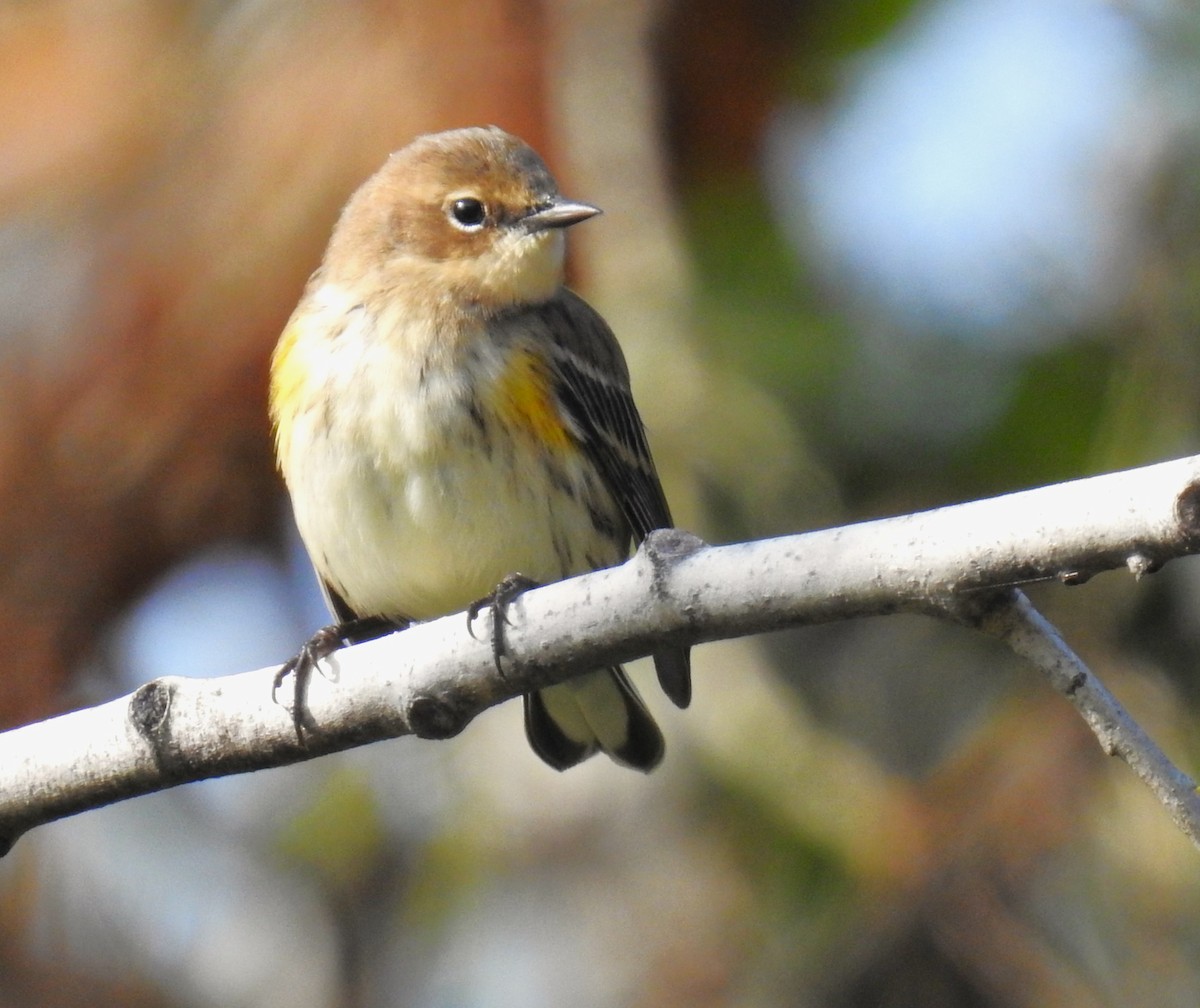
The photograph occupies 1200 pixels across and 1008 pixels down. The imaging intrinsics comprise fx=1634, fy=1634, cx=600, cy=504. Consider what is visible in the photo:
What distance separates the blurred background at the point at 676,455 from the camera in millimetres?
6031

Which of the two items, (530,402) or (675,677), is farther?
(675,677)

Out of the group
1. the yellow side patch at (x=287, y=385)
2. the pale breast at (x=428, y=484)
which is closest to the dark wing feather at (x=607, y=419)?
the pale breast at (x=428, y=484)

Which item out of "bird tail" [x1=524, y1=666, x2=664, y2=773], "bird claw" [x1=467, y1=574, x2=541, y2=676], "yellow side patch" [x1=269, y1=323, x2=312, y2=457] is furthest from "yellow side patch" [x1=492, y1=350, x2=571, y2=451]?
"bird claw" [x1=467, y1=574, x2=541, y2=676]

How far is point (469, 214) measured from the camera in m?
5.38

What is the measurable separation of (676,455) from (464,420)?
5.89 feet

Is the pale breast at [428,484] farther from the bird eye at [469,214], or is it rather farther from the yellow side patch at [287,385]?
the bird eye at [469,214]

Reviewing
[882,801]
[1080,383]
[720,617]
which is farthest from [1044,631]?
[1080,383]

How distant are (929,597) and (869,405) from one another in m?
4.14

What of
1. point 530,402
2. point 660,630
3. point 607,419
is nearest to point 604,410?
point 607,419

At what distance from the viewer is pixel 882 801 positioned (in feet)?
19.7

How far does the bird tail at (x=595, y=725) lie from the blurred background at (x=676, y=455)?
1.04m

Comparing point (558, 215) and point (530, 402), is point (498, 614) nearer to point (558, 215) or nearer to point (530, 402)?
point (530, 402)

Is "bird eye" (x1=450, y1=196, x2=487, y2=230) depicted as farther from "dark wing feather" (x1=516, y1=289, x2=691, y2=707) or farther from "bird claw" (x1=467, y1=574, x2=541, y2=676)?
"bird claw" (x1=467, y1=574, x2=541, y2=676)

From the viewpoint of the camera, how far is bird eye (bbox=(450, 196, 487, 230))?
17.6ft
